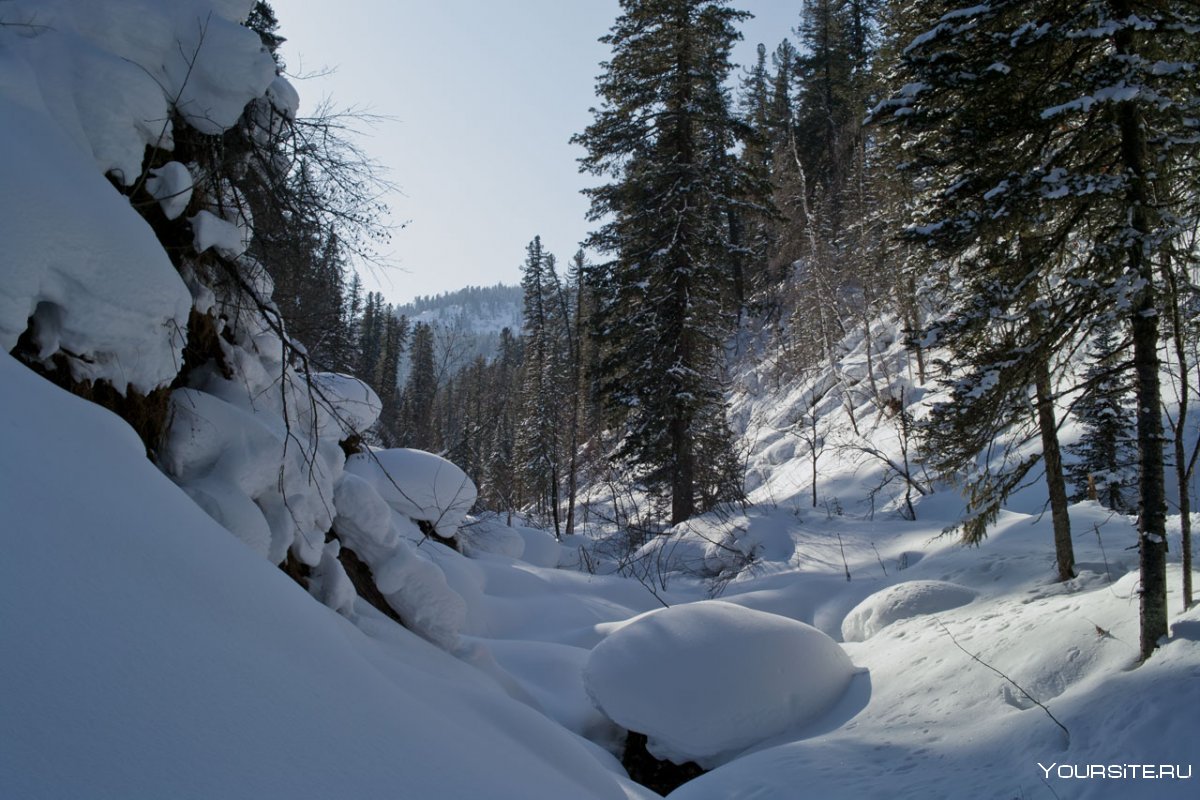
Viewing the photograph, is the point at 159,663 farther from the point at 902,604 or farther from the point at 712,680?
the point at 902,604

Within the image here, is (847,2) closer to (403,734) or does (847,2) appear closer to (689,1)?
(689,1)

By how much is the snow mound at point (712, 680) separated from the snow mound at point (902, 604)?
150 cm

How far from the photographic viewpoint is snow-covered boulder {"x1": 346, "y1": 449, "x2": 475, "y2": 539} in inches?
407

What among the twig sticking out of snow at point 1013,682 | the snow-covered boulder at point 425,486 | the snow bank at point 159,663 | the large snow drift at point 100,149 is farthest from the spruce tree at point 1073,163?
the snow-covered boulder at point 425,486

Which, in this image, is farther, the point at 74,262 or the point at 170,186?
the point at 170,186

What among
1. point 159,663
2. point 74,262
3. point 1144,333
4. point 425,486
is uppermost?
point 1144,333

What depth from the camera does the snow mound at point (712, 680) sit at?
19.1 feet

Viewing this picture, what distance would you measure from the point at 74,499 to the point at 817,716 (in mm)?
6080

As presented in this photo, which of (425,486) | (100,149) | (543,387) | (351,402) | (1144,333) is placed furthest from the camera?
(543,387)

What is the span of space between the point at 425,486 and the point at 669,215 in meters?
7.59

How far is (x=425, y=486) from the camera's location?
10.6 metres

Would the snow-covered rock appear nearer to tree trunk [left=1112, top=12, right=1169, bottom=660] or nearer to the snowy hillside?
the snowy hillside

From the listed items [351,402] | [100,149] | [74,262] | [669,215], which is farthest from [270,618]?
[669,215]

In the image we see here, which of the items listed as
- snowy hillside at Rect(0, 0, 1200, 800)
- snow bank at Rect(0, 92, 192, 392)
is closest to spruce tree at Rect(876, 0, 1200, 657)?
snowy hillside at Rect(0, 0, 1200, 800)
